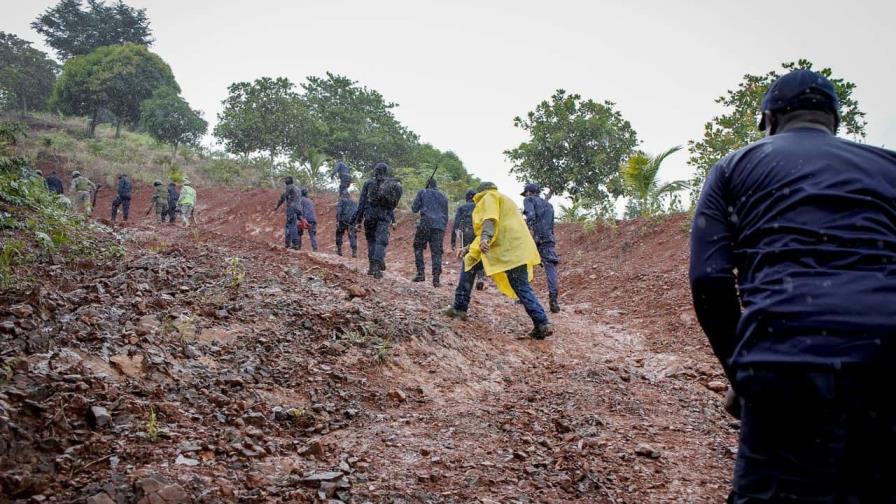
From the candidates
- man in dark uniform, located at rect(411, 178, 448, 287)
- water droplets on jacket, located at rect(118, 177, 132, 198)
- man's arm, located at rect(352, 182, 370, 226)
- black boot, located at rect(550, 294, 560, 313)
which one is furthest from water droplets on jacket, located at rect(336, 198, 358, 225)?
water droplets on jacket, located at rect(118, 177, 132, 198)

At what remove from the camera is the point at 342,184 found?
40.4 ft

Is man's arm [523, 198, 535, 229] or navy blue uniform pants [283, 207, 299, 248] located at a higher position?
man's arm [523, 198, 535, 229]

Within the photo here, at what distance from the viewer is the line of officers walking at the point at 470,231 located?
577 centimetres

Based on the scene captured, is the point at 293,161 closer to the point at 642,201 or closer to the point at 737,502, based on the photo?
the point at 642,201

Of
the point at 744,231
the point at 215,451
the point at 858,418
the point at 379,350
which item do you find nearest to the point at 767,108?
the point at 744,231

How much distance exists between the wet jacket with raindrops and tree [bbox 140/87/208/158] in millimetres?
31719

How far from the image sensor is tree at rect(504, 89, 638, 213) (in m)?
18.5

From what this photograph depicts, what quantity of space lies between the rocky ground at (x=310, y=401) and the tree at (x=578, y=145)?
517 inches

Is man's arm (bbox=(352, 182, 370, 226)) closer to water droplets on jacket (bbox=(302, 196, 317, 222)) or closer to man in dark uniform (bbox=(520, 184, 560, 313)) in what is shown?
man in dark uniform (bbox=(520, 184, 560, 313))

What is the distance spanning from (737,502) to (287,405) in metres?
2.56

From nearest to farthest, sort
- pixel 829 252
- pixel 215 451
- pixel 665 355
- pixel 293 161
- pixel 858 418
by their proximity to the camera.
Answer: pixel 858 418, pixel 829 252, pixel 215 451, pixel 665 355, pixel 293 161

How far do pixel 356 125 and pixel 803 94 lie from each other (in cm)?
3213

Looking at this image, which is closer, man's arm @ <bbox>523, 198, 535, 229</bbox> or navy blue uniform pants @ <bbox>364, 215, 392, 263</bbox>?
man's arm @ <bbox>523, 198, 535, 229</bbox>

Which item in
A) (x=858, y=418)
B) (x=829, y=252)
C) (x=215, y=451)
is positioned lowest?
(x=215, y=451)
